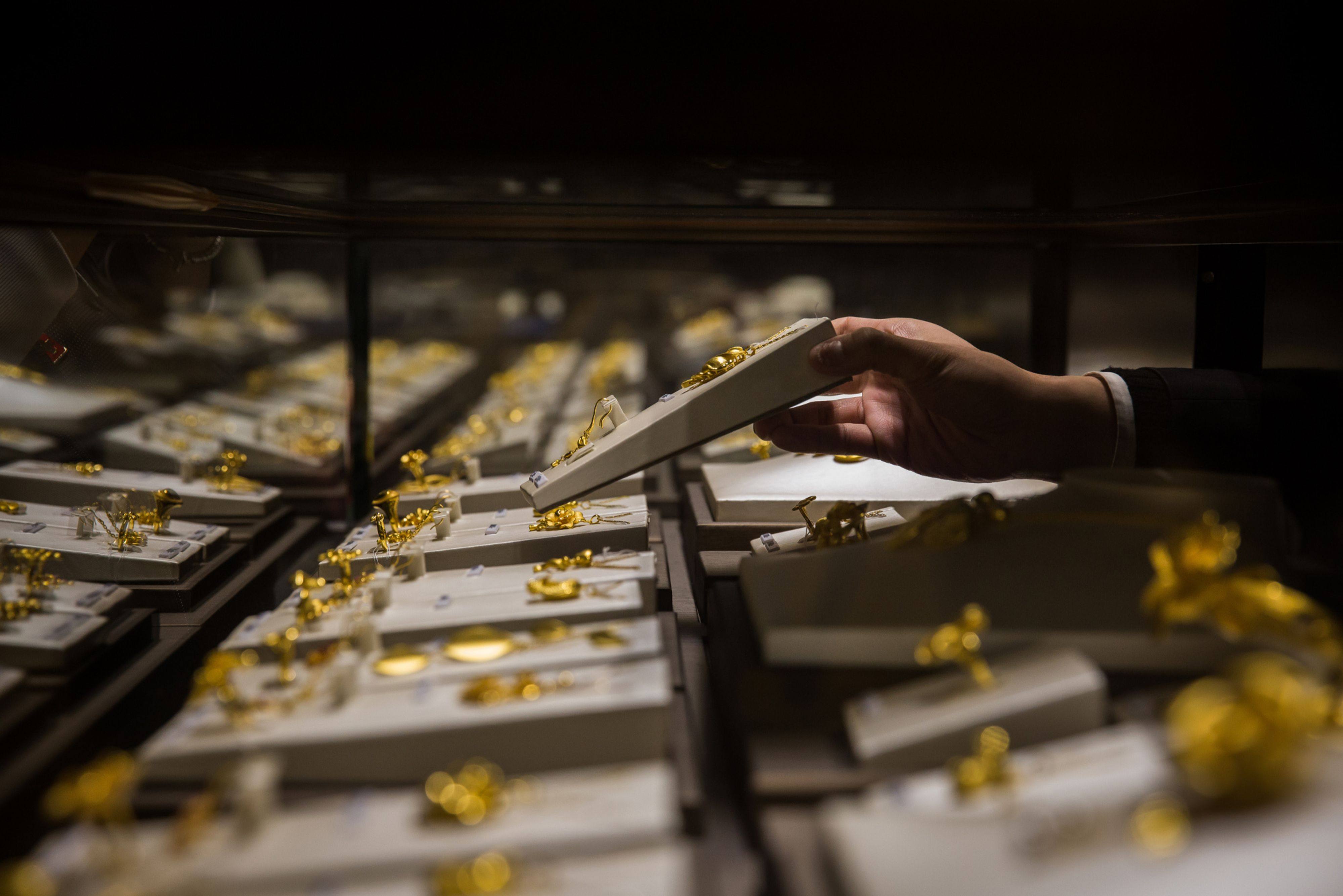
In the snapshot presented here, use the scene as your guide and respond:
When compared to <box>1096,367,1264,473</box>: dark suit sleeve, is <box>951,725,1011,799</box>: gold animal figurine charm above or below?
below

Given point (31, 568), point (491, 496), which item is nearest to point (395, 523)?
point (491, 496)

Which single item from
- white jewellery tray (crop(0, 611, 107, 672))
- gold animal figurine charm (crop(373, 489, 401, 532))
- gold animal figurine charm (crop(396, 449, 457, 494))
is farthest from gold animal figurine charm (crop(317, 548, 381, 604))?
gold animal figurine charm (crop(396, 449, 457, 494))

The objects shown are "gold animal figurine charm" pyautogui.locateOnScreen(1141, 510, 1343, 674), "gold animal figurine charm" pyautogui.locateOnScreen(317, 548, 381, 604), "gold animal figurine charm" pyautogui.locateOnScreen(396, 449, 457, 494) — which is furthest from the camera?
"gold animal figurine charm" pyautogui.locateOnScreen(396, 449, 457, 494)

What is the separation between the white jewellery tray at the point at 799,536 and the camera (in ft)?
3.52

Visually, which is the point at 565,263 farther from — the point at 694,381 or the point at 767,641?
the point at 767,641

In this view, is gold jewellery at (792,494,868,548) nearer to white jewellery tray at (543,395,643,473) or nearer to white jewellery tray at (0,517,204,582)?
white jewellery tray at (543,395,643,473)

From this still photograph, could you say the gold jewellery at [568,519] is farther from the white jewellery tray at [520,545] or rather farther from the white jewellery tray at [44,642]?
the white jewellery tray at [44,642]

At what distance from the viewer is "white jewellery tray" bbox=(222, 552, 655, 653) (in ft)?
2.77

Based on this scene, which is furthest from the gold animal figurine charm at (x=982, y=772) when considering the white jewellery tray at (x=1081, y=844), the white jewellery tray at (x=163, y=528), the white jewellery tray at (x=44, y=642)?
the white jewellery tray at (x=163, y=528)

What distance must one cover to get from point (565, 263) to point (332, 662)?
66.7 inches

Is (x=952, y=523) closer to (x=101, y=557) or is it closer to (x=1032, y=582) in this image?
(x=1032, y=582)

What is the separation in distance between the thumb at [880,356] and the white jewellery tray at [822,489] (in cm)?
23

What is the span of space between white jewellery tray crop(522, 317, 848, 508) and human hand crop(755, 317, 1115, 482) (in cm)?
2

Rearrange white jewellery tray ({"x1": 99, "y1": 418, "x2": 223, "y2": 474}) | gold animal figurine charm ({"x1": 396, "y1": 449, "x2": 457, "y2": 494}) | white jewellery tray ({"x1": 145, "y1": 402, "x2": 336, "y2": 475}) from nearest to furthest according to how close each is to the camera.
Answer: gold animal figurine charm ({"x1": 396, "y1": 449, "x2": 457, "y2": 494}), white jewellery tray ({"x1": 99, "y1": 418, "x2": 223, "y2": 474}), white jewellery tray ({"x1": 145, "y1": 402, "x2": 336, "y2": 475})
